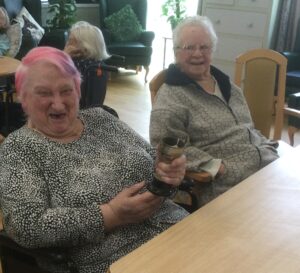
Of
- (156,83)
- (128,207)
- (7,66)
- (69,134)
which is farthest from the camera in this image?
(7,66)

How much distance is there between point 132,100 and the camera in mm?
4926

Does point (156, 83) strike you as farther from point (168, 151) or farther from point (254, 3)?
point (254, 3)

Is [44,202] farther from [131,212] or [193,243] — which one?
[193,243]

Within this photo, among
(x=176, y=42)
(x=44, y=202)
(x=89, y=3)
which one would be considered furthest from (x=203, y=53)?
(x=89, y=3)

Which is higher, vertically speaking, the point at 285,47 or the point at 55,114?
the point at 55,114

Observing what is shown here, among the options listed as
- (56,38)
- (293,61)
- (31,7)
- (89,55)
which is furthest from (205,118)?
(31,7)

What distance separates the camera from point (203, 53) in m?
1.97

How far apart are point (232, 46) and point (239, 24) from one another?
0.24m

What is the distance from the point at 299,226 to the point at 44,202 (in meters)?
0.70

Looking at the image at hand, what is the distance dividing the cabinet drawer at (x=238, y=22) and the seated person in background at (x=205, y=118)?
274cm

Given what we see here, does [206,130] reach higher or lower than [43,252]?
higher

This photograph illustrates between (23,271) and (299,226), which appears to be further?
A: (23,271)

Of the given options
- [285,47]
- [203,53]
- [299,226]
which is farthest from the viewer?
[285,47]

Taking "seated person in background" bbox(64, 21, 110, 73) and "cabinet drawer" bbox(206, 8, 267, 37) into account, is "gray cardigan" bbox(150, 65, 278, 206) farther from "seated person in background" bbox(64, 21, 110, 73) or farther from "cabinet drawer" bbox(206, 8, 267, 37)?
"cabinet drawer" bbox(206, 8, 267, 37)
